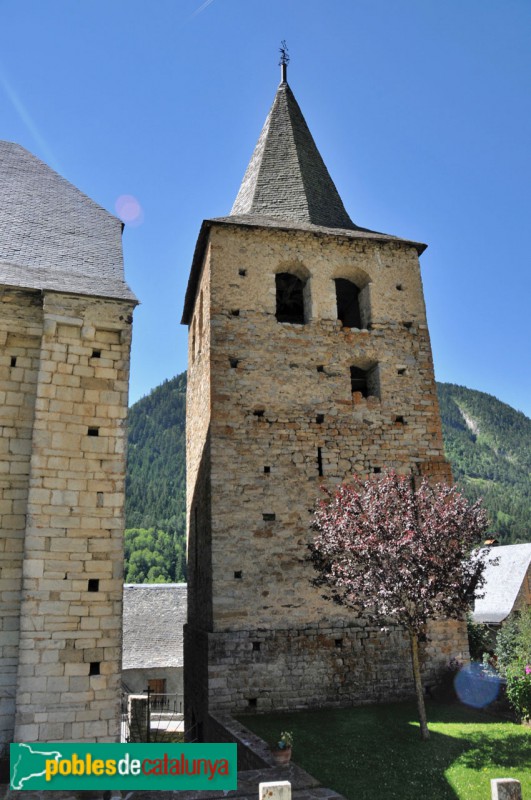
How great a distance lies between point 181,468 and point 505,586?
2515 inches

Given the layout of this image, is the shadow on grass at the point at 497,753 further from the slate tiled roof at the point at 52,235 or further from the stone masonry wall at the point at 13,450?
the slate tiled roof at the point at 52,235

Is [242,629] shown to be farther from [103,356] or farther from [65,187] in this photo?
[65,187]

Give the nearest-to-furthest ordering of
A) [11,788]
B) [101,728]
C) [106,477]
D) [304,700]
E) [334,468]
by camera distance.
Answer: [11,788] < [101,728] < [106,477] < [304,700] < [334,468]

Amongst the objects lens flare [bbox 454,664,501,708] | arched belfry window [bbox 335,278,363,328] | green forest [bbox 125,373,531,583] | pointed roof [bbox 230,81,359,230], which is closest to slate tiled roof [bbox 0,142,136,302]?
pointed roof [bbox 230,81,359,230]

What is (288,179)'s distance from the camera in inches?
657

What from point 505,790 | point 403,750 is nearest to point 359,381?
point 403,750

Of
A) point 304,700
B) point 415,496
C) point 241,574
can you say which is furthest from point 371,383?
point 304,700

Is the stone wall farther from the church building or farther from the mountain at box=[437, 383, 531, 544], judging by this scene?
the mountain at box=[437, 383, 531, 544]

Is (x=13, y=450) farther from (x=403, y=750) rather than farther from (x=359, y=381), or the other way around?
(x=359, y=381)

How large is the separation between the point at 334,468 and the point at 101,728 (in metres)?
7.14

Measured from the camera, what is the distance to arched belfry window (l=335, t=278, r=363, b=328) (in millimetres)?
15594

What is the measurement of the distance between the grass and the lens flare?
0.32m

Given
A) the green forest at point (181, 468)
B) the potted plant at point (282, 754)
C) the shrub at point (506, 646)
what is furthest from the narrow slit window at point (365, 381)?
the green forest at point (181, 468)

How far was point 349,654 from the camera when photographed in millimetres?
11375
